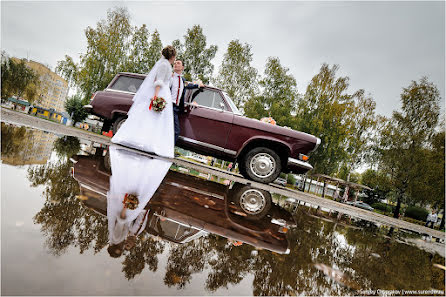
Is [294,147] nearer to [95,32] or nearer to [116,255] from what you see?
[116,255]

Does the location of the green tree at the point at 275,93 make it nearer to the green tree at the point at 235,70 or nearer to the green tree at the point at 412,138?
the green tree at the point at 235,70

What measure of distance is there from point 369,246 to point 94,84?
27.4 meters

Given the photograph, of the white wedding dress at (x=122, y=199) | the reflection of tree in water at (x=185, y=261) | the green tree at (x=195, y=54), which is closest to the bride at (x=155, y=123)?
the white wedding dress at (x=122, y=199)

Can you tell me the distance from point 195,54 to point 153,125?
21.2 m

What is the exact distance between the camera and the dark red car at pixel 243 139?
5.71 metres

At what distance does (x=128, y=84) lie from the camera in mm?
6668

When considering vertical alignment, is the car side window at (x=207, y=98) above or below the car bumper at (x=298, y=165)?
above

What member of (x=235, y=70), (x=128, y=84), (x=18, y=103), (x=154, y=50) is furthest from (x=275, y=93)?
(x=18, y=103)

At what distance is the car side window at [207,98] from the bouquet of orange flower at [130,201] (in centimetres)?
427

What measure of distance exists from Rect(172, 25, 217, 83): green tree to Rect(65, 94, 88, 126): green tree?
23293 millimetres

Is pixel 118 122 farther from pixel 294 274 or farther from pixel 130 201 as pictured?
pixel 294 274

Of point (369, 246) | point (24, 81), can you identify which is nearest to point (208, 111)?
point (369, 246)

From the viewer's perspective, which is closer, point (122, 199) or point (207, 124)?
point (122, 199)

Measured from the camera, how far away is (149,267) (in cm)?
100
